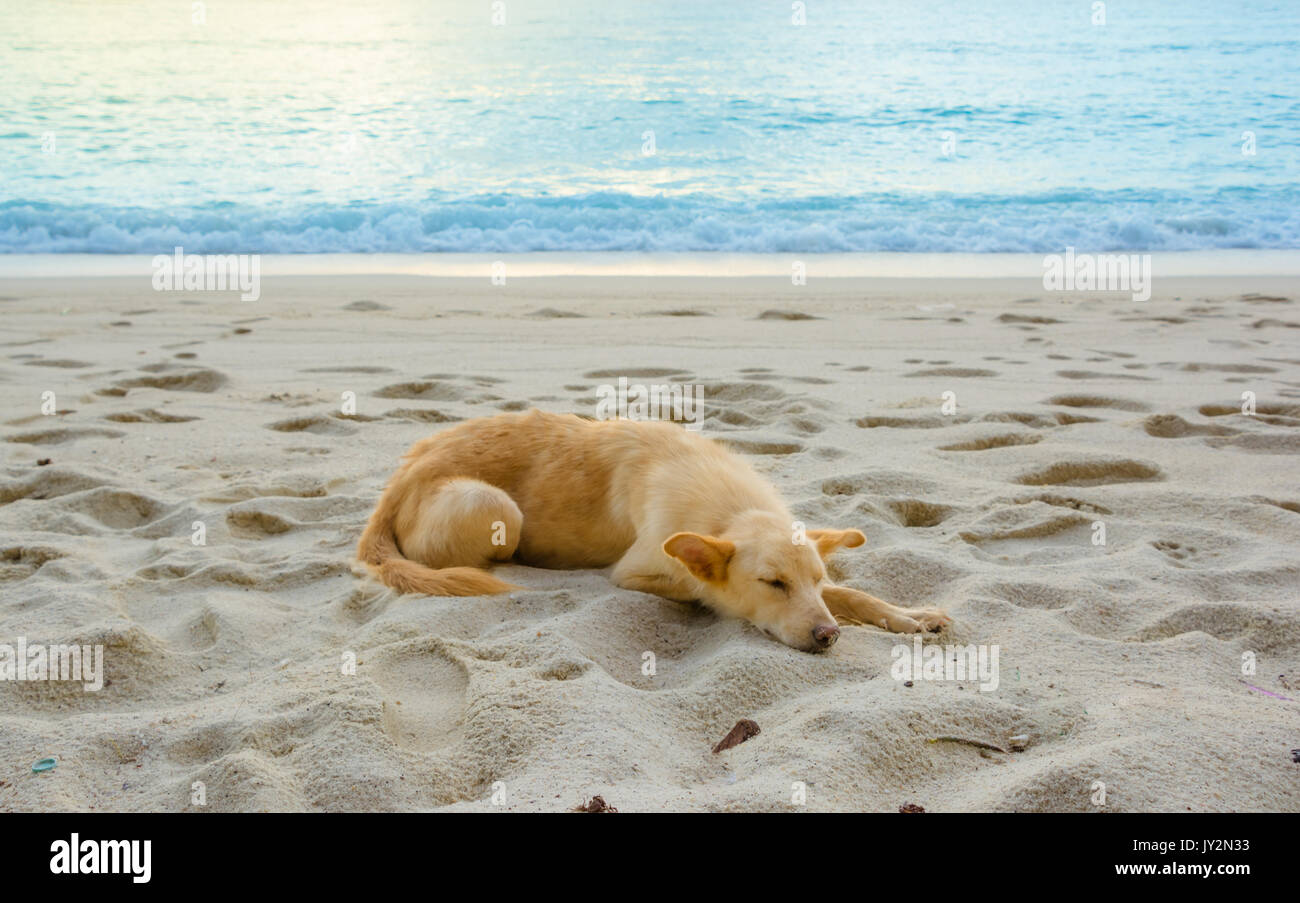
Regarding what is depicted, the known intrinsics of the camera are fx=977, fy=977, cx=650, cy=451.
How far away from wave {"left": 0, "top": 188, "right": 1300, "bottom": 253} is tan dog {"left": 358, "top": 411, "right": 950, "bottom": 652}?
41.4 ft

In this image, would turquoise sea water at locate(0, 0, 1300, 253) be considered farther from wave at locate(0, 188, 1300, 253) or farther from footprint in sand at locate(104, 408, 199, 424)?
footprint in sand at locate(104, 408, 199, 424)

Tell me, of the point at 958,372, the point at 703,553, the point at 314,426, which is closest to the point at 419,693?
the point at 703,553

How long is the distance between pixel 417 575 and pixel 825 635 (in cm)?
175

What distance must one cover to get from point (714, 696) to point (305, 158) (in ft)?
78.5

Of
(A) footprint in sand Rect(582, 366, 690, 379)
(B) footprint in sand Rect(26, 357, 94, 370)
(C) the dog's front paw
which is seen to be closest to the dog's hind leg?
(C) the dog's front paw

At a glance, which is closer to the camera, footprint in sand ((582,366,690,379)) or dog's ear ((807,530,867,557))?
dog's ear ((807,530,867,557))

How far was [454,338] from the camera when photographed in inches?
380

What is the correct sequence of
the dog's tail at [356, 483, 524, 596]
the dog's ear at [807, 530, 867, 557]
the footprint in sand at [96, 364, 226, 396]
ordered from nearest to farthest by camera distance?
the dog's ear at [807, 530, 867, 557] < the dog's tail at [356, 483, 524, 596] < the footprint in sand at [96, 364, 226, 396]

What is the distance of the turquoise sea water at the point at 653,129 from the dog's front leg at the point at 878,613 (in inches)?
535

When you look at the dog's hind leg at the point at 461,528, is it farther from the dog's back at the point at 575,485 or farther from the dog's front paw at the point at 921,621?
the dog's front paw at the point at 921,621

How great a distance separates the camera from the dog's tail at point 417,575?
4.08m

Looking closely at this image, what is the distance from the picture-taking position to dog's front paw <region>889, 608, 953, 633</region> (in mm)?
3648

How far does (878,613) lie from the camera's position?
3.80m

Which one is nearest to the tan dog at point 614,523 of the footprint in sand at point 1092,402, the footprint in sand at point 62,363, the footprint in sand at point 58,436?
the footprint in sand at point 58,436
